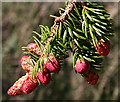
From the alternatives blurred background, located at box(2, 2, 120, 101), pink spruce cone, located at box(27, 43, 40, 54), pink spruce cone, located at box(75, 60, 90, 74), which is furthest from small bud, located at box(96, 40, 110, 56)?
A: blurred background, located at box(2, 2, 120, 101)

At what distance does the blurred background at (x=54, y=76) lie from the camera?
10.0 feet

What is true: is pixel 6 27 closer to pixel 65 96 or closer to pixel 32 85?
pixel 65 96

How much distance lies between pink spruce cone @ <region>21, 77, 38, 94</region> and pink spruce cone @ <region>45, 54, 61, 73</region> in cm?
4

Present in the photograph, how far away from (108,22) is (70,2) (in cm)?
10

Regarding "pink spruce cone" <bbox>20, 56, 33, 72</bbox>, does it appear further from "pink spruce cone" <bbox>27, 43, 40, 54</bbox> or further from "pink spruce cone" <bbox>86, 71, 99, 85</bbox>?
"pink spruce cone" <bbox>86, 71, 99, 85</bbox>

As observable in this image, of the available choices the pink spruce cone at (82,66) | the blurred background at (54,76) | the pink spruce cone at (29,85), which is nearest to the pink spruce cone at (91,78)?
the pink spruce cone at (82,66)

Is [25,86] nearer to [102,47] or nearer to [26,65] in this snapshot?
[26,65]

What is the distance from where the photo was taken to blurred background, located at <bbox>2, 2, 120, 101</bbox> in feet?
10.0

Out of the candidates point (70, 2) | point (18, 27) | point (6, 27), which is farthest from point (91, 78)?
point (6, 27)

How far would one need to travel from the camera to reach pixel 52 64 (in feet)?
2.60

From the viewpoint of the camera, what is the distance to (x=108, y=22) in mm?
842

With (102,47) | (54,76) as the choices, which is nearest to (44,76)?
(102,47)

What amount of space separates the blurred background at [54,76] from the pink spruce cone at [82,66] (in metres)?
2.19

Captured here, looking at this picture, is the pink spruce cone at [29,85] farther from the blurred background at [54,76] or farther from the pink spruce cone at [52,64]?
the blurred background at [54,76]
